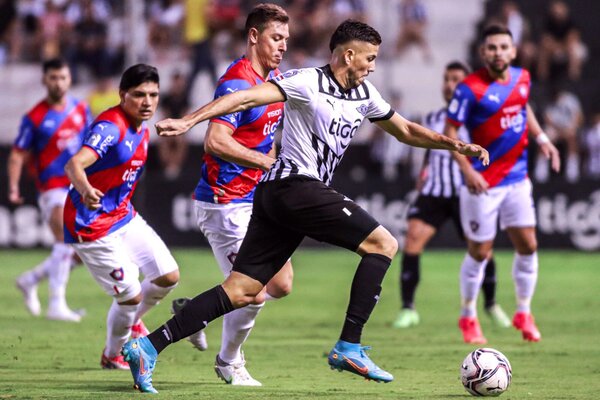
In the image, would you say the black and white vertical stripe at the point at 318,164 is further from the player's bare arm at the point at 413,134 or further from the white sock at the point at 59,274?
the white sock at the point at 59,274

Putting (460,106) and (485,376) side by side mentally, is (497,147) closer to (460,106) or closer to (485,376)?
(460,106)

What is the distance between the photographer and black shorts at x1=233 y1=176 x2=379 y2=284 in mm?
7301

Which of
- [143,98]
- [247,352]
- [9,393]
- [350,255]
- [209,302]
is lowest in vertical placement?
[350,255]

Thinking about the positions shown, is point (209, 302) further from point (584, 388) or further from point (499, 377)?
point (584, 388)

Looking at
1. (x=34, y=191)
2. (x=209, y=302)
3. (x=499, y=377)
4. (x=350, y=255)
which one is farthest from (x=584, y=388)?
(x=34, y=191)

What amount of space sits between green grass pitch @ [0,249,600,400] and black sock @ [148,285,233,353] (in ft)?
1.26

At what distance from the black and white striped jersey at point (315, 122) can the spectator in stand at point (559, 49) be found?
1687 centimetres

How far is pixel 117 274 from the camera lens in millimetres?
8695

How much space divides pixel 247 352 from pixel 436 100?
14760 mm

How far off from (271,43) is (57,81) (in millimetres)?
5166

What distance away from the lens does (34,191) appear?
21.7 m

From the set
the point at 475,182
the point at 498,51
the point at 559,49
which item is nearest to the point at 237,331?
the point at 475,182

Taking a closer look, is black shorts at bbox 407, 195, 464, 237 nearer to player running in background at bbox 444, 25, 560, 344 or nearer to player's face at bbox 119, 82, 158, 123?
player running in background at bbox 444, 25, 560, 344

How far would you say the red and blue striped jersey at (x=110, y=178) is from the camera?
28.0 ft
